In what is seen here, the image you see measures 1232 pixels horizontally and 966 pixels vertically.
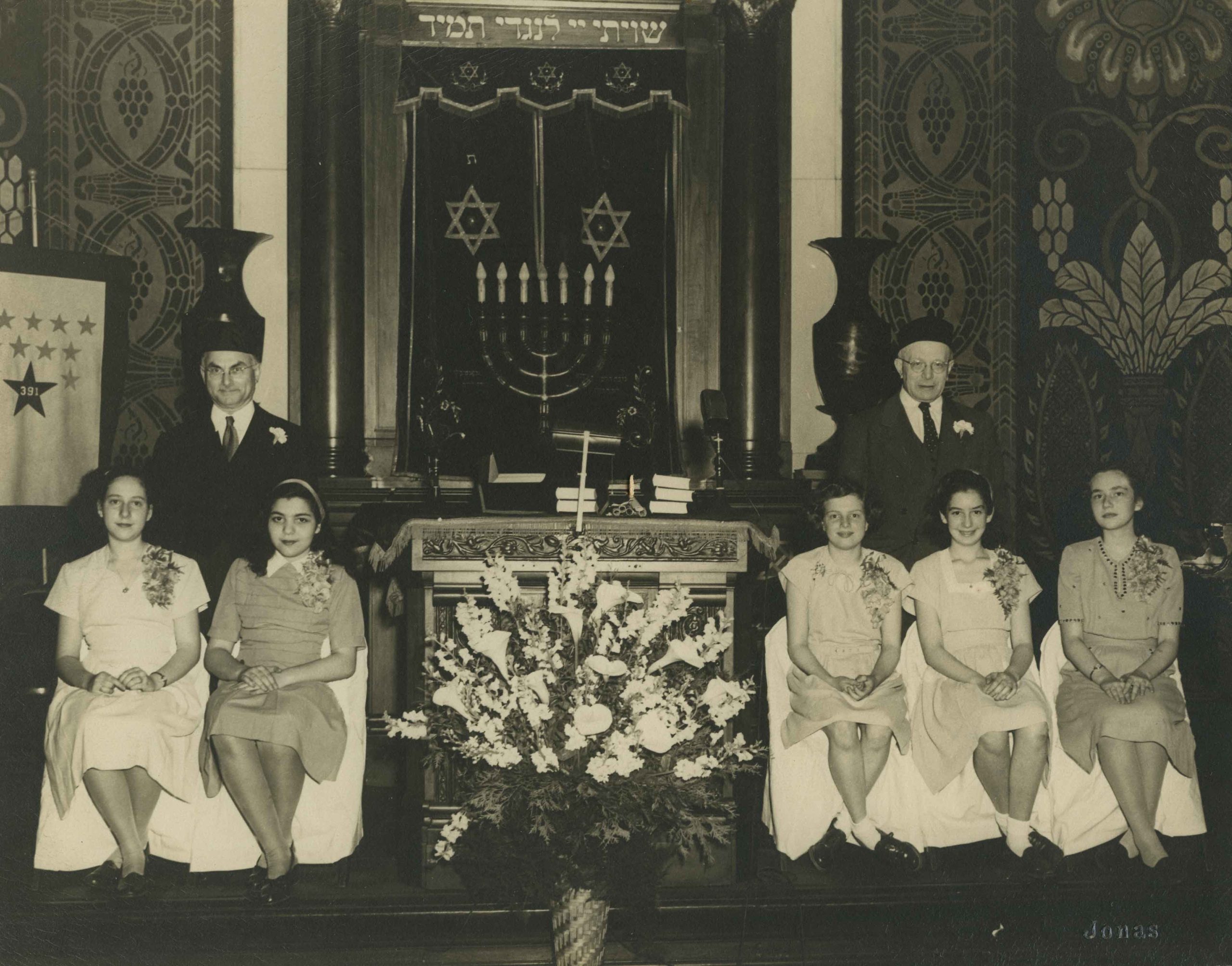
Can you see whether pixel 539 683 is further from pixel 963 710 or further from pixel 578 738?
pixel 963 710

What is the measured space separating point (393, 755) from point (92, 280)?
221 cm

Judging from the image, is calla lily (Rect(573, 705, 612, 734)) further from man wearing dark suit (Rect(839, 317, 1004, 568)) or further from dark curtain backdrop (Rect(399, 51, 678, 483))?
dark curtain backdrop (Rect(399, 51, 678, 483))

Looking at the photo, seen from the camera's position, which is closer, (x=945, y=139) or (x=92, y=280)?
(x=92, y=280)

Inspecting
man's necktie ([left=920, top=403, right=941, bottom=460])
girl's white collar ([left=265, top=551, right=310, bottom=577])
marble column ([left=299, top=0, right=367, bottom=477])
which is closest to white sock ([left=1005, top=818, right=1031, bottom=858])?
man's necktie ([left=920, top=403, right=941, bottom=460])

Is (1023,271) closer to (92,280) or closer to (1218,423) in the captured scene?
(1218,423)

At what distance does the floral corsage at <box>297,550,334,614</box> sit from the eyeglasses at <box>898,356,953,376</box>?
7.28 feet

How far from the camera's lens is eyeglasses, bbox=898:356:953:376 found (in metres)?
4.91

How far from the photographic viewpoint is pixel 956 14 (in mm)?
6023

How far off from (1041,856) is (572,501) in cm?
189

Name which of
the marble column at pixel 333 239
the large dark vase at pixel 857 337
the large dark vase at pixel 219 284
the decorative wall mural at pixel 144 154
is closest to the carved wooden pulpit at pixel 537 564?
the large dark vase at pixel 857 337

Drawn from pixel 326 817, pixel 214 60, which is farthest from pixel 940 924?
pixel 214 60

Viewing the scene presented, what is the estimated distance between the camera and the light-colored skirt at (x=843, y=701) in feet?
14.1

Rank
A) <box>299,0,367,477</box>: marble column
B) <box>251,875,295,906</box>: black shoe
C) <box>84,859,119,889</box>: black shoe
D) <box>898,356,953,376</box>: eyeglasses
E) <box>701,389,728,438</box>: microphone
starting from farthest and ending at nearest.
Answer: <box>299,0,367,477</box>: marble column < <box>701,389,728,438</box>: microphone < <box>898,356,953,376</box>: eyeglasses < <box>84,859,119,889</box>: black shoe < <box>251,875,295,906</box>: black shoe

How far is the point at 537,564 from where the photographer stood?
171 inches
